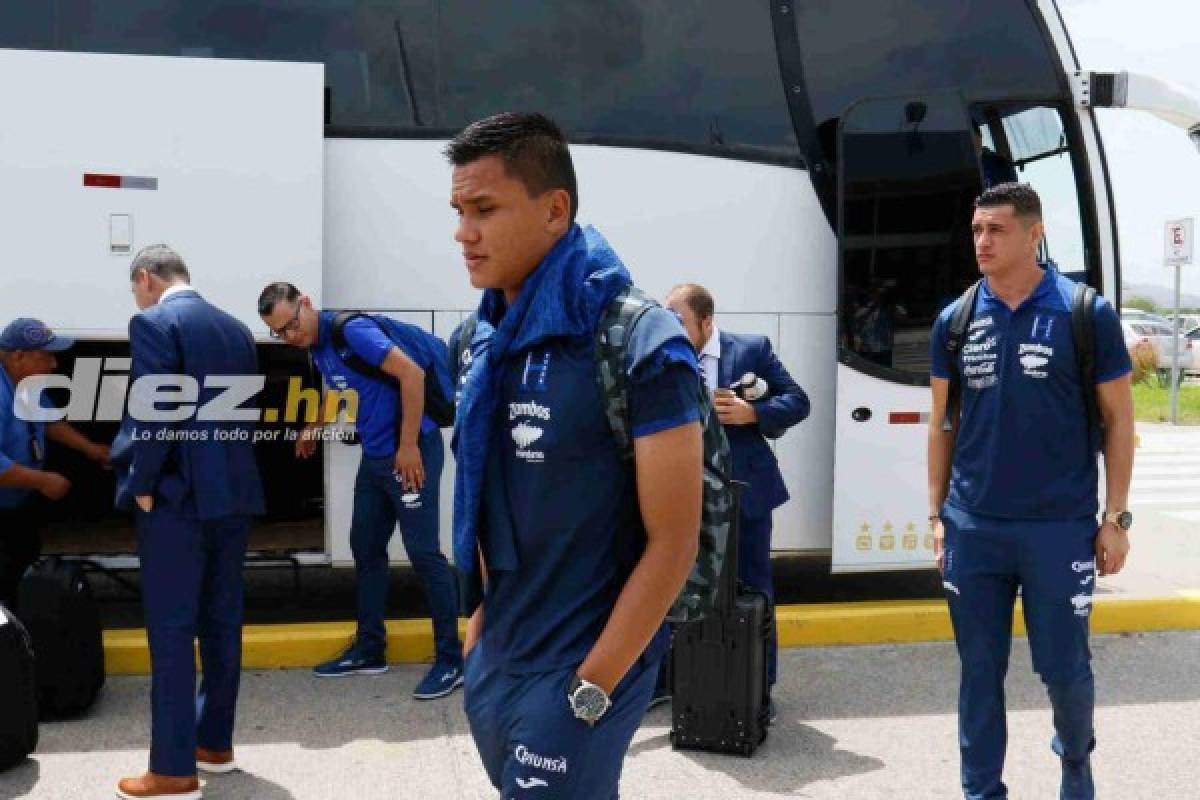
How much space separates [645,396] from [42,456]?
446cm

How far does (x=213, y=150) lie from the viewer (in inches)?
222

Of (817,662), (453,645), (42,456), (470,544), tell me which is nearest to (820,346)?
(817,662)

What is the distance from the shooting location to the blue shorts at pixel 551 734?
2.13 m

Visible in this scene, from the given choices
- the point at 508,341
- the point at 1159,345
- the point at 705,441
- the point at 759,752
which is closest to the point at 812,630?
the point at 759,752

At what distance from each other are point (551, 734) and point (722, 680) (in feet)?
8.70

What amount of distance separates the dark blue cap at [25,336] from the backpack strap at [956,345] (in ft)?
12.4

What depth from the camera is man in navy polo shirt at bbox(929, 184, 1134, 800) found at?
3.67 meters

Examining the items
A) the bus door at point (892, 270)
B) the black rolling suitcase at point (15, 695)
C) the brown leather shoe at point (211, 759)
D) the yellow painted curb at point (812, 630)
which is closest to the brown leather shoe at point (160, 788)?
the brown leather shoe at point (211, 759)

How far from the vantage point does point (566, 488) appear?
7.00ft

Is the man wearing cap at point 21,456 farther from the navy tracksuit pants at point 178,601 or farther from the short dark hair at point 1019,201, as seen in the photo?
the short dark hair at point 1019,201

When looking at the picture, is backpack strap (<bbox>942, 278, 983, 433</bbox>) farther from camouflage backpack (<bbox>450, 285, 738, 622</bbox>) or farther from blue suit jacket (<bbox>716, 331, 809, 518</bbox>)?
camouflage backpack (<bbox>450, 285, 738, 622</bbox>)

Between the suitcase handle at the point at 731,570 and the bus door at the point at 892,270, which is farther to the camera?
the bus door at the point at 892,270

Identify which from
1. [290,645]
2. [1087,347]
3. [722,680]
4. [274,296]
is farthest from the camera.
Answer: [290,645]

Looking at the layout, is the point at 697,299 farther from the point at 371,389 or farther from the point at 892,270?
the point at 892,270
